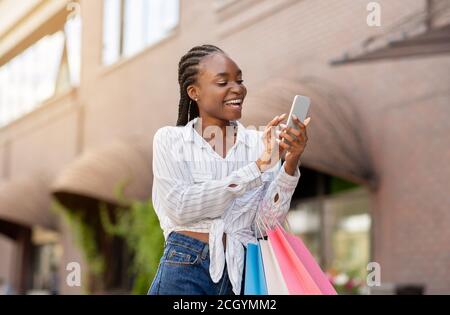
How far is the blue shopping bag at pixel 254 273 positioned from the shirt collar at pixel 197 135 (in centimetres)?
27

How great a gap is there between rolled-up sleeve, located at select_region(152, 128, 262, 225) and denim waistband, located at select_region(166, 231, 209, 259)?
0.04 metres

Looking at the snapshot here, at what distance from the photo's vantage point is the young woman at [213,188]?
198 cm

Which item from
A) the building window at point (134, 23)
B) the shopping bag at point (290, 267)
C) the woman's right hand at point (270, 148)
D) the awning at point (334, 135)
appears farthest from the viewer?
the building window at point (134, 23)

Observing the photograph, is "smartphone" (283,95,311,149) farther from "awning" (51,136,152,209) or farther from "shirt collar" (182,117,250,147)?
"awning" (51,136,152,209)

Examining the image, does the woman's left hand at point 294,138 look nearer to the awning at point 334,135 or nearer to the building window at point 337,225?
the awning at point 334,135

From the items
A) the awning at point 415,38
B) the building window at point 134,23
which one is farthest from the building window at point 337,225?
the building window at point 134,23

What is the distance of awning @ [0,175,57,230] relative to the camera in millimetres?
16141

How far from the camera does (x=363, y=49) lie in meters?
7.61

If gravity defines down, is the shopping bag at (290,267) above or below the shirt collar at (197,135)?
below

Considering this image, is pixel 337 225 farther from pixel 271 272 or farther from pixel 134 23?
pixel 271 272

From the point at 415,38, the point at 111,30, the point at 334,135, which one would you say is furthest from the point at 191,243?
the point at 111,30

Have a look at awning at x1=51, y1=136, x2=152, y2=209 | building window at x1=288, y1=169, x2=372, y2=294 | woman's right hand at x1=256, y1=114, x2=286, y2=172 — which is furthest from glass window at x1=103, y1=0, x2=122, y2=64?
woman's right hand at x1=256, y1=114, x2=286, y2=172

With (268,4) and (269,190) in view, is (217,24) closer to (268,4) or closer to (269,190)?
(268,4)

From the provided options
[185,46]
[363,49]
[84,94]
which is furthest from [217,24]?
[84,94]
